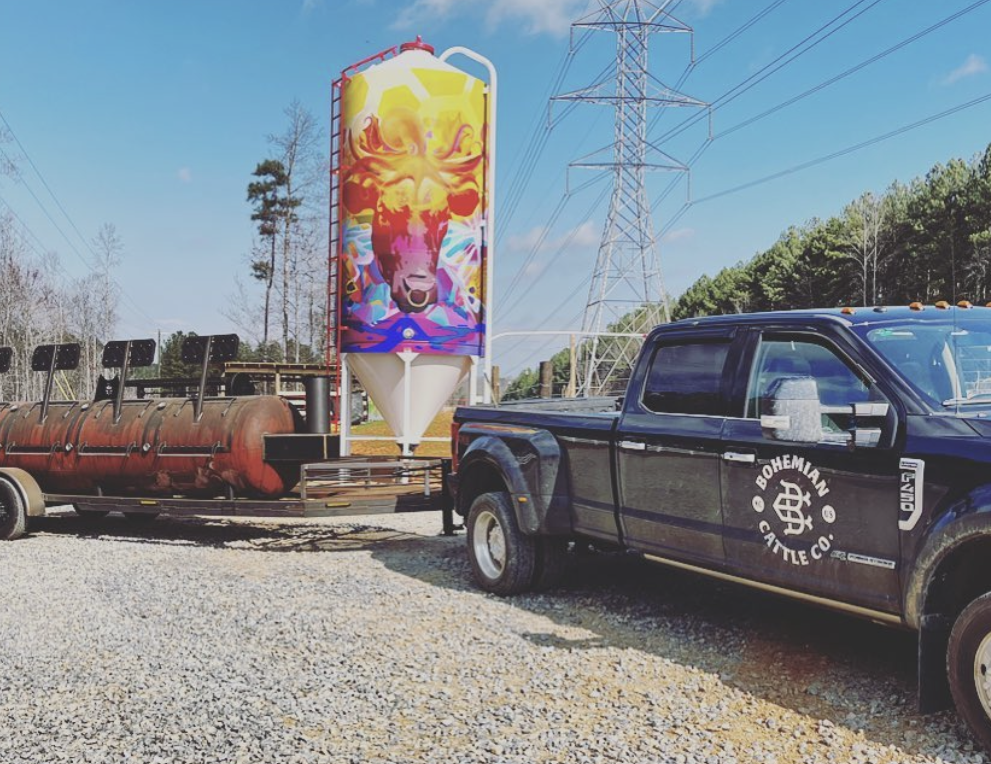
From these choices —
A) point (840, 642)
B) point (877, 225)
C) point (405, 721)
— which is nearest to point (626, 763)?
point (405, 721)

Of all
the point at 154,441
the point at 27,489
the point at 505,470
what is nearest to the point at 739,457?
the point at 505,470

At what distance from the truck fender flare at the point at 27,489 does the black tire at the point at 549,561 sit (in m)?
7.58

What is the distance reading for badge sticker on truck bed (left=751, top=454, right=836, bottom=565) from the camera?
4938 mm

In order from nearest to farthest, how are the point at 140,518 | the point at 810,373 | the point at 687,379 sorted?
the point at 810,373
the point at 687,379
the point at 140,518

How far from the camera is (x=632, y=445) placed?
6.39 metres

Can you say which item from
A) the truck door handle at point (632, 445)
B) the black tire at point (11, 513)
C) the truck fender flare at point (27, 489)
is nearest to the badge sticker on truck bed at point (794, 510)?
the truck door handle at point (632, 445)

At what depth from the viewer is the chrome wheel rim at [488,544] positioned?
26.1 ft

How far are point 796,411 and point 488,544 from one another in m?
3.93

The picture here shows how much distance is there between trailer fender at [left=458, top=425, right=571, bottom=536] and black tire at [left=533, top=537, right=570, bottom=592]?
1.05 ft

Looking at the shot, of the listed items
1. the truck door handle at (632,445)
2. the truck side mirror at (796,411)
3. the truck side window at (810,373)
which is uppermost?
the truck side window at (810,373)

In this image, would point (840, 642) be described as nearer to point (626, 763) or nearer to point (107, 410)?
point (626, 763)

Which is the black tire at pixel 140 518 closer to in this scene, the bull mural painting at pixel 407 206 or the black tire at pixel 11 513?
the black tire at pixel 11 513

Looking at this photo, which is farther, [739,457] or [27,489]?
[27,489]

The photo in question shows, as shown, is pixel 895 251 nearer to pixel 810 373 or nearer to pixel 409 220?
pixel 409 220
